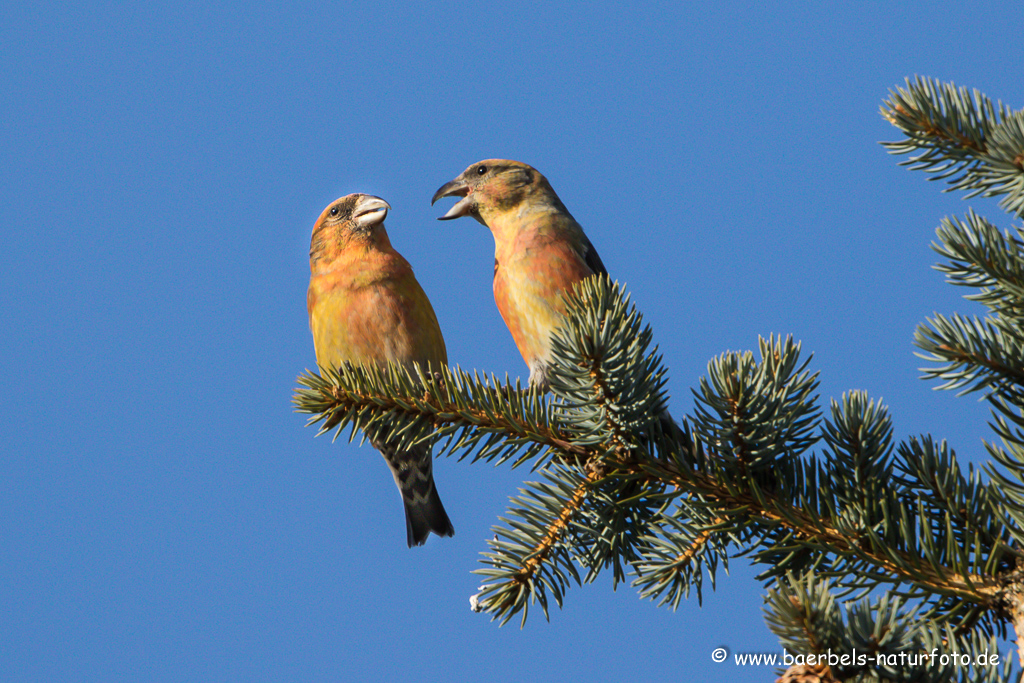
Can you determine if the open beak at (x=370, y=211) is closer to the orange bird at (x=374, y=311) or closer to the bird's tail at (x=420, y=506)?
the orange bird at (x=374, y=311)

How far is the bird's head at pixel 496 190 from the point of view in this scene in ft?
18.5

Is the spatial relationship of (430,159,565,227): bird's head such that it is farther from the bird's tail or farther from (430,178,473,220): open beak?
the bird's tail

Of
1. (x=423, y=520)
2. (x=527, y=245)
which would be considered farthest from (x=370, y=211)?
(x=423, y=520)

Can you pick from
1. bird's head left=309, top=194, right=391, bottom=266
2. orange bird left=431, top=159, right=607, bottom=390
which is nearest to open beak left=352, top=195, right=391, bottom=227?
bird's head left=309, top=194, right=391, bottom=266

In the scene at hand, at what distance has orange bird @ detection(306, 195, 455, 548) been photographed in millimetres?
5340

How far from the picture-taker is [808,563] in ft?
7.20

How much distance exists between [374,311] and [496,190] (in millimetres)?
1185

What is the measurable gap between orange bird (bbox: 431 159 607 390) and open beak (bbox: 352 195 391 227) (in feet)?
1.25

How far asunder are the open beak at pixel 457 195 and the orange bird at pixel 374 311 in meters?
0.43

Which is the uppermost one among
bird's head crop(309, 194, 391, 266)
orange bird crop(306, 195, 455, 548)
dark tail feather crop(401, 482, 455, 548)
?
bird's head crop(309, 194, 391, 266)

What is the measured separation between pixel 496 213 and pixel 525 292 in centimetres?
94

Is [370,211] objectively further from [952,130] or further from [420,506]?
[952,130]

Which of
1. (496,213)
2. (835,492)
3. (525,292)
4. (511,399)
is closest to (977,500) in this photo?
(835,492)

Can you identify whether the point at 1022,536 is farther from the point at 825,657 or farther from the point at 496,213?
the point at 496,213
